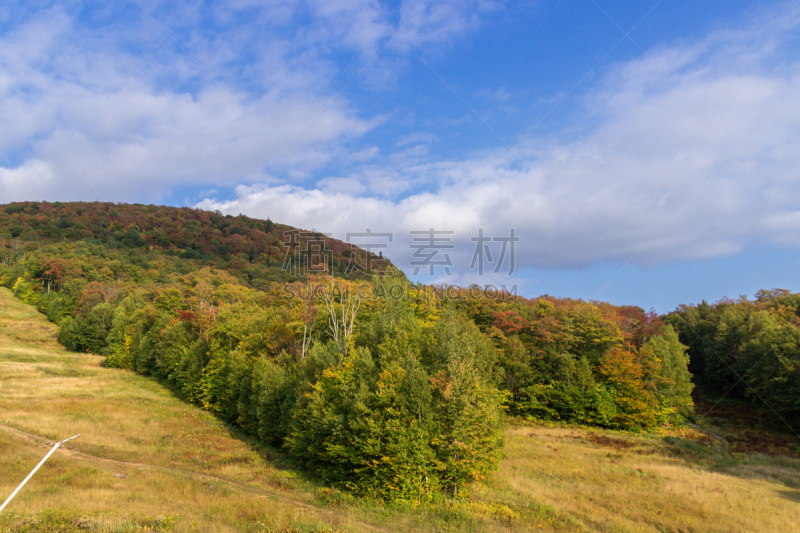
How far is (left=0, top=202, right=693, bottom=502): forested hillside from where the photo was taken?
81.2 ft

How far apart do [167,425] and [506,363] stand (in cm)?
4030

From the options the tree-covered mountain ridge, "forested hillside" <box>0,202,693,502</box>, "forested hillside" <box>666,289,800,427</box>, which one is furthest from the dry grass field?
the tree-covered mountain ridge

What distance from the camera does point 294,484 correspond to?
85.5 feet

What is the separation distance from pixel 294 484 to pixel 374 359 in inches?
406

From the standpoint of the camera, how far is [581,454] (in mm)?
35375

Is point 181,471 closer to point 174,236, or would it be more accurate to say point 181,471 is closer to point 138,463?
point 138,463

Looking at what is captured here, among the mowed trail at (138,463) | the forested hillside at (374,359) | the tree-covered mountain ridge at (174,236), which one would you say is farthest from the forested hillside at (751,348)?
the tree-covered mountain ridge at (174,236)

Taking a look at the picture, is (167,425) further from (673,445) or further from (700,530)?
(673,445)

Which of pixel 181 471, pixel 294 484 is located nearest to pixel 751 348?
pixel 294 484

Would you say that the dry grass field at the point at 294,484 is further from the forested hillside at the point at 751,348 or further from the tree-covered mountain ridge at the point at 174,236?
the tree-covered mountain ridge at the point at 174,236

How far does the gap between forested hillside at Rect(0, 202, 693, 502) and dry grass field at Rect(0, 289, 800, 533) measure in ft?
8.75

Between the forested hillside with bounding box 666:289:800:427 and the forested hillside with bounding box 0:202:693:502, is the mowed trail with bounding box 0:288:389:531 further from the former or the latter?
the forested hillside with bounding box 666:289:800:427

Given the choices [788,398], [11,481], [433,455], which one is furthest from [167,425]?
[788,398]

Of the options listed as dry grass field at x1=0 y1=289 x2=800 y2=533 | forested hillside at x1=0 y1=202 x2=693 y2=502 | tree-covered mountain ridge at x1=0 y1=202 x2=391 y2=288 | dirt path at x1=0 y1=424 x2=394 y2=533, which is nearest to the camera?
dry grass field at x1=0 y1=289 x2=800 y2=533
